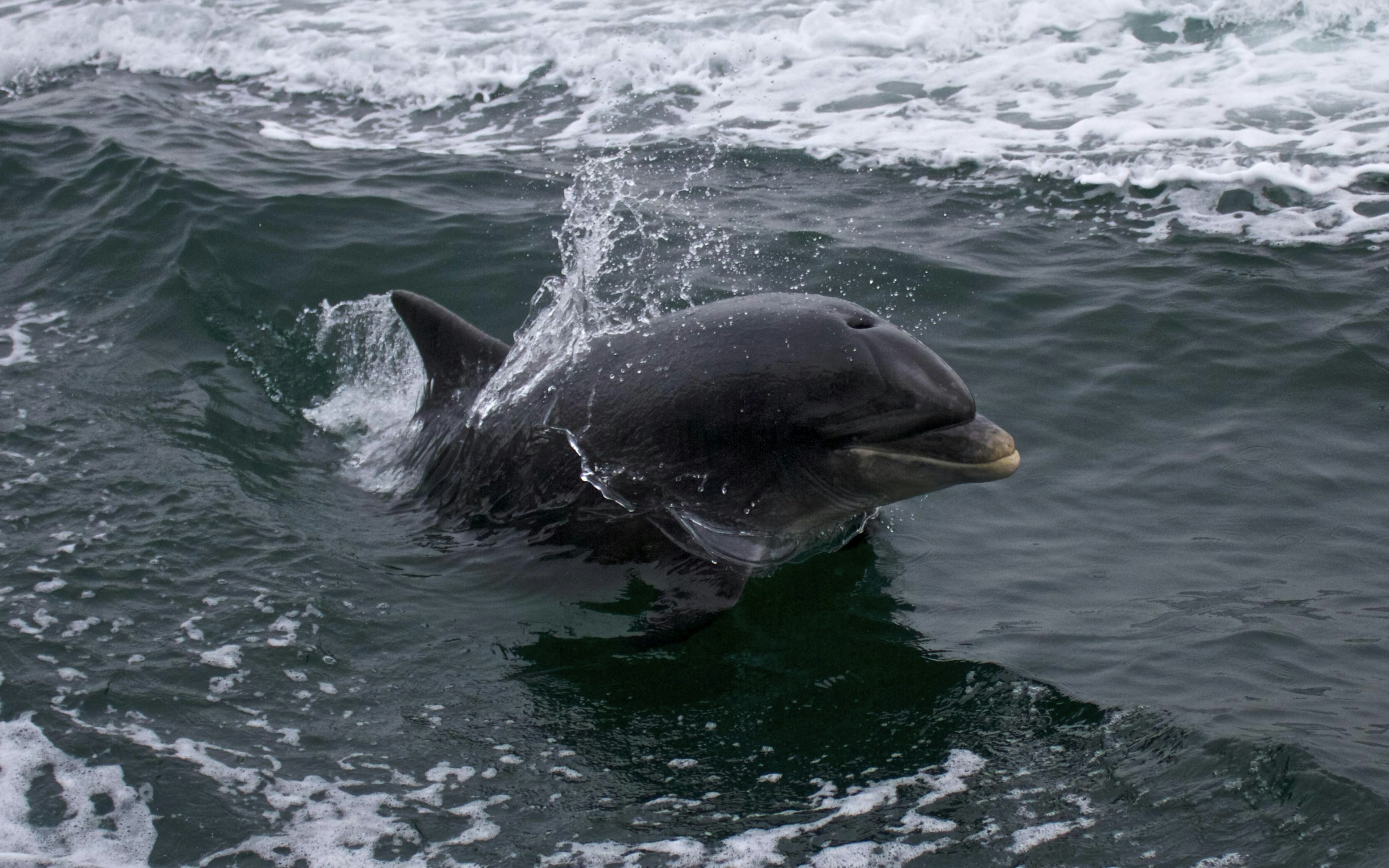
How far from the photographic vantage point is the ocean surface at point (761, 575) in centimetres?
538

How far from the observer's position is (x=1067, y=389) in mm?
9977

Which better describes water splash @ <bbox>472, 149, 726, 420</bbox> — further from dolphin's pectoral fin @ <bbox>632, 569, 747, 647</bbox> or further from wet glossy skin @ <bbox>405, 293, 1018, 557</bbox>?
dolphin's pectoral fin @ <bbox>632, 569, 747, 647</bbox>

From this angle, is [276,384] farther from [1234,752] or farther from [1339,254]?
[1339,254]

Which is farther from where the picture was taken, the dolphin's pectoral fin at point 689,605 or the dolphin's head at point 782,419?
the dolphin's pectoral fin at point 689,605

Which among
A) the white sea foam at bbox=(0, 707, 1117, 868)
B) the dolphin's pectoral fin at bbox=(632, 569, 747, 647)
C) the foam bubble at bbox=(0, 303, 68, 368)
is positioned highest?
the foam bubble at bbox=(0, 303, 68, 368)

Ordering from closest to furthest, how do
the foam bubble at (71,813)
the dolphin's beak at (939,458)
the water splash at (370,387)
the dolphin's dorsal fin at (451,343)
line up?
1. the foam bubble at (71,813)
2. the dolphin's beak at (939,458)
3. the dolphin's dorsal fin at (451,343)
4. the water splash at (370,387)

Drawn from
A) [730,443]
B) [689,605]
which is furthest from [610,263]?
[689,605]

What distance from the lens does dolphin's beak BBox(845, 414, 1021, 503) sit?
20.3 ft

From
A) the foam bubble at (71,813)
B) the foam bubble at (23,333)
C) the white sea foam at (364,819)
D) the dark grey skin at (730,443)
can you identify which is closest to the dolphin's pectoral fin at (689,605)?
the dark grey skin at (730,443)

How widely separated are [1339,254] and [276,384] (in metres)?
9.85

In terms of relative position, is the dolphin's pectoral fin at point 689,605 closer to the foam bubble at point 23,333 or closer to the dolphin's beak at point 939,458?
the dolphin's beak at point 939,458

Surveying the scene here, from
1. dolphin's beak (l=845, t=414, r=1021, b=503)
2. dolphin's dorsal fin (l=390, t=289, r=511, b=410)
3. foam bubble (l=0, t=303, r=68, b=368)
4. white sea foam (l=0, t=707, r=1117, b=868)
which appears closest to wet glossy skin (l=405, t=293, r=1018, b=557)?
dolphin's beak (l=845, t=414, r=1021, b=503)

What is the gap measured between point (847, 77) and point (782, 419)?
14.1 metres

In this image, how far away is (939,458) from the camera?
6.27m
